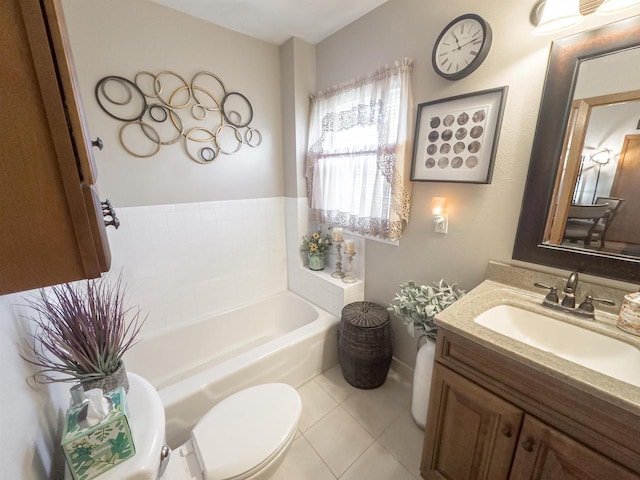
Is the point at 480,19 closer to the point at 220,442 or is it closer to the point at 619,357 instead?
the point at 619,357

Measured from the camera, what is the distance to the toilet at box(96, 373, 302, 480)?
27.6 inches

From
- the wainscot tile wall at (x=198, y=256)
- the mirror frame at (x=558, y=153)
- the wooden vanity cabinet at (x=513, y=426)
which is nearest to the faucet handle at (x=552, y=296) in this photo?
the mirror frame at (x=558, y=153)

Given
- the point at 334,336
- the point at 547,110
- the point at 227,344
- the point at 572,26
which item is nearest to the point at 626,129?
the point at 547,110

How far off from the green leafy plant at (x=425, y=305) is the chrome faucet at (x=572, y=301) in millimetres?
360

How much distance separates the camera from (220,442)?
100cm

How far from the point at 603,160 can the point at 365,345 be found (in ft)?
4.75

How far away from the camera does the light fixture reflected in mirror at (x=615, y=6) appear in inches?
34.0

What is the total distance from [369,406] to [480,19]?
2.18 m

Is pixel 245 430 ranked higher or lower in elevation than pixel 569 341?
lower

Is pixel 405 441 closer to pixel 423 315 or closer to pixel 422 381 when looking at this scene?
pixel 422 381

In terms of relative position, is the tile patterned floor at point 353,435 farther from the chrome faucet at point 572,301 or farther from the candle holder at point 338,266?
the chrome faucet at point 572,301

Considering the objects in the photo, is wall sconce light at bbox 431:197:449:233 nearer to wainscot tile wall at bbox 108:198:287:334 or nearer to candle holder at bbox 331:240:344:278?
candle holder at bbox 331:240:344:278

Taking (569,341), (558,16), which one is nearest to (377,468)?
(569,341)

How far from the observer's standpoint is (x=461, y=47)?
1264 mm
